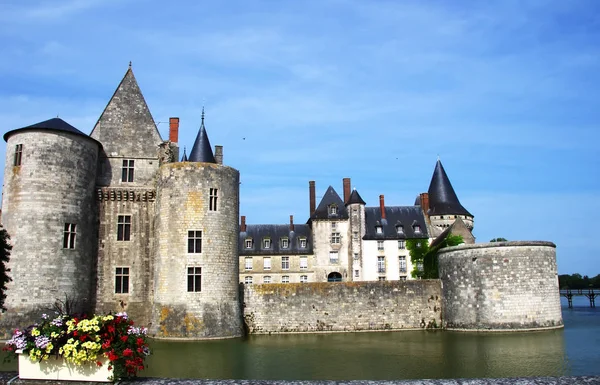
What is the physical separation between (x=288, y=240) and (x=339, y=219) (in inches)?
164

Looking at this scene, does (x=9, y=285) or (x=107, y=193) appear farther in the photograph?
(x=107, y=193)

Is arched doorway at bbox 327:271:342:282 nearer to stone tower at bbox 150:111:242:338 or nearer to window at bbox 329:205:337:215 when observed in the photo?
window at bbox 329:205:337:215

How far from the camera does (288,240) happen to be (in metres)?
37.6

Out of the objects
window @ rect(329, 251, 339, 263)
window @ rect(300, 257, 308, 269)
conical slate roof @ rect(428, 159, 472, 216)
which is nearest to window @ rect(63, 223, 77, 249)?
window @ rect(300, 257, 308, 269)

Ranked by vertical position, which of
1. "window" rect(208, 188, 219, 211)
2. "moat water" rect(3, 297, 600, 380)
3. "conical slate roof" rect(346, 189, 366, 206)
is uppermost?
"conical slate roof" rect(346, 189, 366, 206)

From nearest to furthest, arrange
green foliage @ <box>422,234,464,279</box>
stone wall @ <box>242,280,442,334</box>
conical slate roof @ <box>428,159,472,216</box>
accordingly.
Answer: stone wall @ <box>242,280,442,334</box>
green foliage @ <box>422,234,464,279</box>
conical slate roof @ <box>428,159,472,216</box>

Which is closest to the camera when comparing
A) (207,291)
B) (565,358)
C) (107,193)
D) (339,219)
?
(565,358)

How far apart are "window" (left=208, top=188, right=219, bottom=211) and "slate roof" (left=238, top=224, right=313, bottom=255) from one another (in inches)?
681

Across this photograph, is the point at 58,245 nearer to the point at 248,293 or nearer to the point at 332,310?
the point at 248,293

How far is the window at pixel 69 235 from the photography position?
1885 centimetres

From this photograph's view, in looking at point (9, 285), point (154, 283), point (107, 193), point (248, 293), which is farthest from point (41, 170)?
point (248, 293)

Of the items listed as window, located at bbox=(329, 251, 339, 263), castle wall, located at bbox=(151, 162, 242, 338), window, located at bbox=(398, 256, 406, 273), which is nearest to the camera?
castle wall, located at bbox=(151, 162, 242, 338)

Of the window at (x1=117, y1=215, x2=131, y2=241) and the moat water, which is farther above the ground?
the window at (x1=117, y1=215, x2=131, y2=241)

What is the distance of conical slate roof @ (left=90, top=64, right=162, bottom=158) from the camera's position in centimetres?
2177
